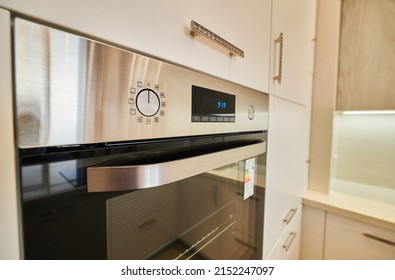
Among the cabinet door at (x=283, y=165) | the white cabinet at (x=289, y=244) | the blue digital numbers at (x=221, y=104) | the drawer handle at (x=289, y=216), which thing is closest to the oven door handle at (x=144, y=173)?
the blue digital numbers at (x=221, y=104)

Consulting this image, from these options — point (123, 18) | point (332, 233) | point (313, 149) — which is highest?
point (123, 18)

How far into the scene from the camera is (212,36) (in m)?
0.38

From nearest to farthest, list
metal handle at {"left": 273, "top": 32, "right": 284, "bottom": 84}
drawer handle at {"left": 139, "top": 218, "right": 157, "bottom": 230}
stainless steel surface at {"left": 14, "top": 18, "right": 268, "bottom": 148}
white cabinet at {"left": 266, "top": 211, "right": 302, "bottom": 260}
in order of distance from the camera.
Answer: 1. stainless steel surface at {"left": 14, "top": 18, "right": 268, "bottom": 148}
2. drawer handle at {"left": 139, "top": 218, "right": 157, "bottom": 230}
3. metal handle at {"left": 273, "top": 32, "right": 284, "bottom": 84}
4. white cabinet at {"left": 266, "top": 211, "right": 302, "bottom": 260}

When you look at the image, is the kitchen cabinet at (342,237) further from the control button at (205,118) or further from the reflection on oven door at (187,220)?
the control button at (205,118)

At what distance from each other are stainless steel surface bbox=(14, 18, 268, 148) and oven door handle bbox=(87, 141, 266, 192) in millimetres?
44

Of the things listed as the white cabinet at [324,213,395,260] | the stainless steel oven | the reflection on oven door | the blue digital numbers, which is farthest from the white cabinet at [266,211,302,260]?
the blue digital numbers

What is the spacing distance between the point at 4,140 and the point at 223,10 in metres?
0.44

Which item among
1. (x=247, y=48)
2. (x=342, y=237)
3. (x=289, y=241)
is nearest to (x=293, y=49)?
(x=247, y=48)

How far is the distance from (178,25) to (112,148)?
24cm

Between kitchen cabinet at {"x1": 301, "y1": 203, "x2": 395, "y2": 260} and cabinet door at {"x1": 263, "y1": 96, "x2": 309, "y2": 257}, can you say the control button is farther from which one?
kitchen cabinet at {"x1": 301, "y1": 203, "x2": 395, "y2": 260}

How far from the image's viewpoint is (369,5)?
3.55 ft

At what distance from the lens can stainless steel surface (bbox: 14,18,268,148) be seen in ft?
0.66

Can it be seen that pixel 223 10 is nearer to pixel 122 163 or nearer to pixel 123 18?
pixel 123 18
